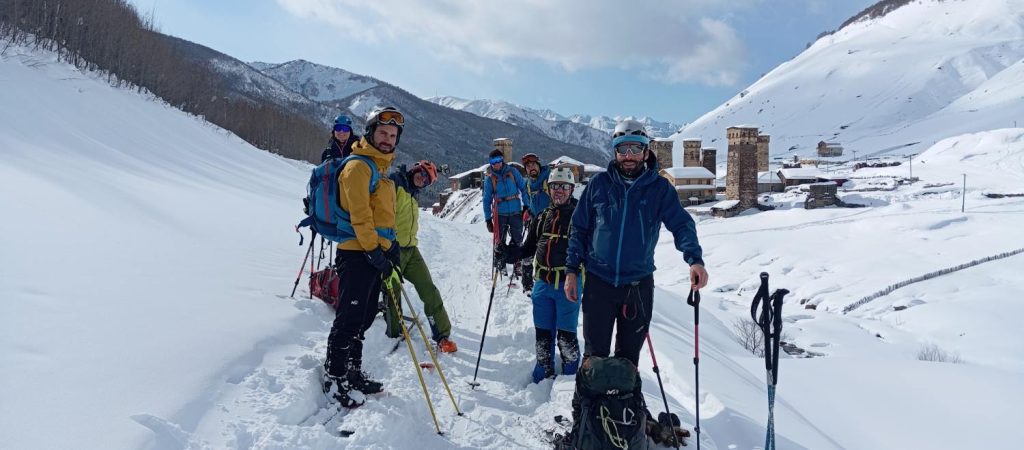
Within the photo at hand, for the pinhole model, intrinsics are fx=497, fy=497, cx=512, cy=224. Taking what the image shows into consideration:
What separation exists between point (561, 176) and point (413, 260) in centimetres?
199

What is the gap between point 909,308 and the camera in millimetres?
22500

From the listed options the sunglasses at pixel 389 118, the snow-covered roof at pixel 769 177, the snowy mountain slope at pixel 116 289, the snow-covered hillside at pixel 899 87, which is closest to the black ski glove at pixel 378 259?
the sunglasses at pixel 389 118

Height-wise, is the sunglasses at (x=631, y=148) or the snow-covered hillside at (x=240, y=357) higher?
the sunglasses at (x=631, y=148)

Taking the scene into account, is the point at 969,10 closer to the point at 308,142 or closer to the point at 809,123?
the point at 809,123

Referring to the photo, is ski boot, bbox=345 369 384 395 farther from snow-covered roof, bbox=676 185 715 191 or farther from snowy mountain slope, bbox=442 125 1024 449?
snow-covered roof, bbox=676 185 715 191

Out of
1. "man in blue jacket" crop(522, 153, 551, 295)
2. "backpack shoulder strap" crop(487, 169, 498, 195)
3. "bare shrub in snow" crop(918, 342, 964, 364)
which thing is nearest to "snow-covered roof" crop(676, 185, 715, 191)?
"bare shrub in snow" crop(918, 342, 964, 364)

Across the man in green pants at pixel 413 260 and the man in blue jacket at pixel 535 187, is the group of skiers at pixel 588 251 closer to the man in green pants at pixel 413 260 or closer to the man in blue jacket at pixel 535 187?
the man in green pants at pixel 413 260

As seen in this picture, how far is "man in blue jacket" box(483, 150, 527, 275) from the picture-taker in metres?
8.94

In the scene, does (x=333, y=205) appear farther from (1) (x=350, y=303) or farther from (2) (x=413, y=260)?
(2) (x=413, y=260)

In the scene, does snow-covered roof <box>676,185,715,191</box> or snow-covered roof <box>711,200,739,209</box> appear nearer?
snow-covered roof <box>711,200,739,209</box>

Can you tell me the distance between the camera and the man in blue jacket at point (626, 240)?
369 cm

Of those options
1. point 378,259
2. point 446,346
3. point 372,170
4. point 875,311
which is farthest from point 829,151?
point 378,259

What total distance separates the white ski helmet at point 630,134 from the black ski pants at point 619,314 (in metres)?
1.05

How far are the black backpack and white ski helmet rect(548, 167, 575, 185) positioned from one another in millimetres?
2169
